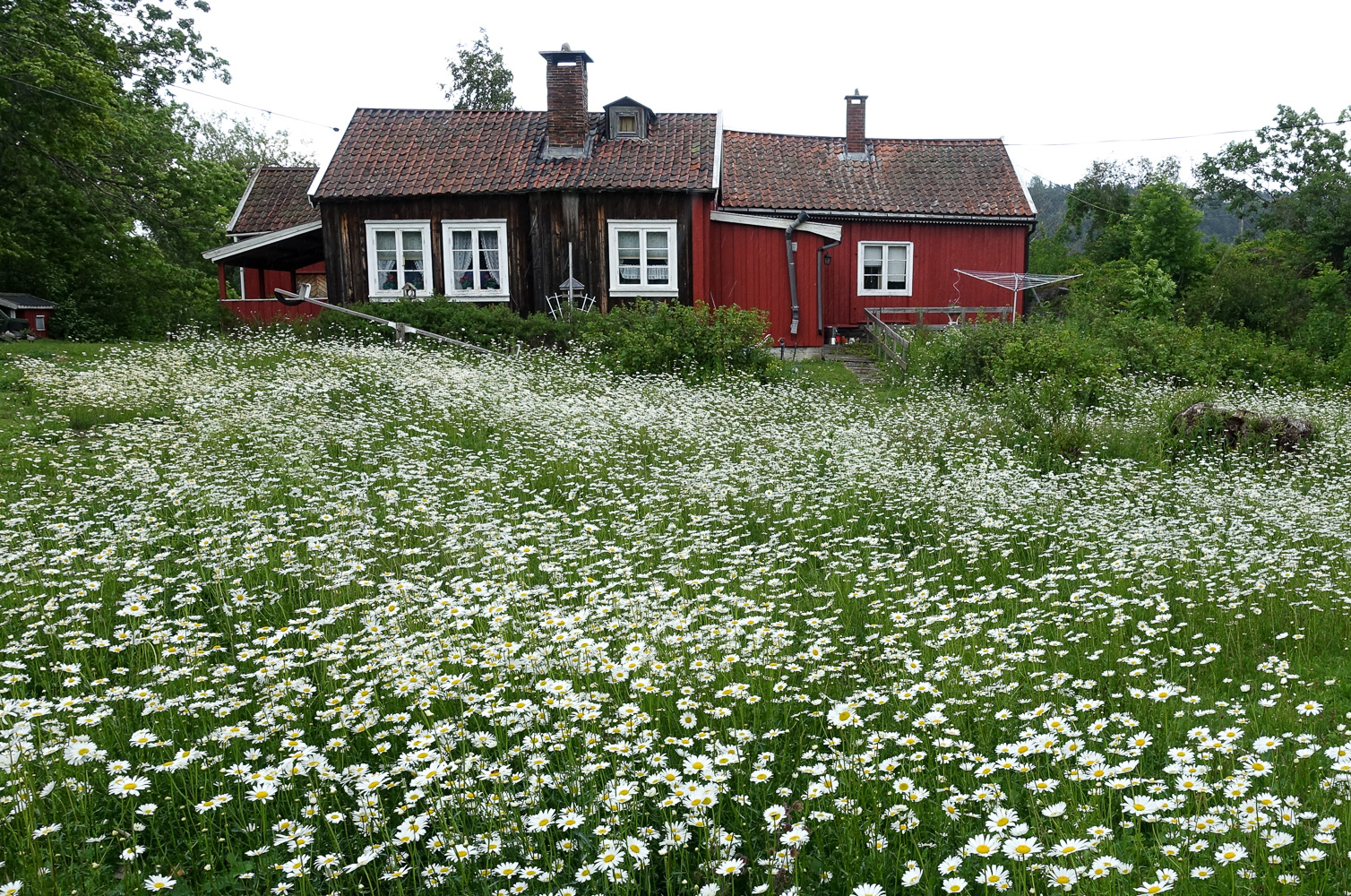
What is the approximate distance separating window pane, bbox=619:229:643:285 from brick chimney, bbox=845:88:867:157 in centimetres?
855

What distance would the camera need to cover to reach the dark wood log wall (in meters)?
22.0

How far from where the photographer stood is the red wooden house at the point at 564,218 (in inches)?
866

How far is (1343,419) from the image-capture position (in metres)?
12.1

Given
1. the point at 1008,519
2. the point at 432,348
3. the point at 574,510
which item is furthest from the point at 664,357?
the point at 1008,519

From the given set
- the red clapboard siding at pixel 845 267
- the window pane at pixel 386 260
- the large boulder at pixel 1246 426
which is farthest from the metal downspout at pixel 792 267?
the large boulder at pixel 1246 426

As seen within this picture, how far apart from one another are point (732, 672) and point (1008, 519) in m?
3.49

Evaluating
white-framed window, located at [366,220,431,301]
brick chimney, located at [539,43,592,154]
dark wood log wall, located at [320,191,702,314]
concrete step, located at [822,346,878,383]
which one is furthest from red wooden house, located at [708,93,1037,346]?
white-framed window, located at [366,220,431,301]

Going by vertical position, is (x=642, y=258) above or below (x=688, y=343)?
above

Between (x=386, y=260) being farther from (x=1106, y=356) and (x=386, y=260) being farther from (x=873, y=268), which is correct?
(x=1106, y=356)

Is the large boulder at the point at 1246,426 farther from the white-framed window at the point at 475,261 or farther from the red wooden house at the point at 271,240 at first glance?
the red wooden house at the point at 271,240

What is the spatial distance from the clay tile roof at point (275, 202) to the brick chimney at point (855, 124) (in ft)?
49.3

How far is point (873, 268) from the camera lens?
2577 centimetres

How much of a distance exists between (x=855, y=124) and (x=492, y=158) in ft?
34.8

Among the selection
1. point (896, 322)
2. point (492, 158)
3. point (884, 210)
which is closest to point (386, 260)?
point (492, 158)
